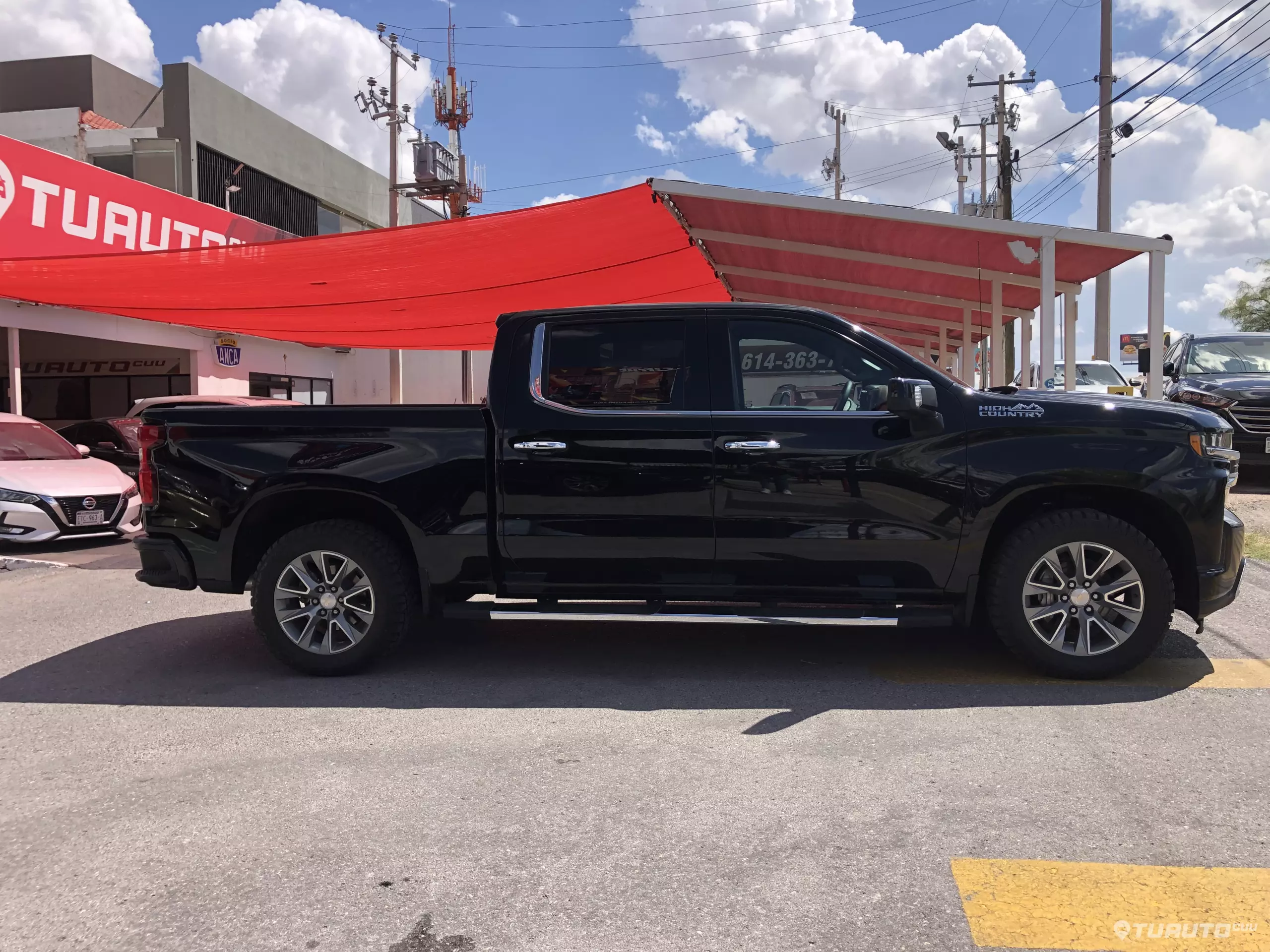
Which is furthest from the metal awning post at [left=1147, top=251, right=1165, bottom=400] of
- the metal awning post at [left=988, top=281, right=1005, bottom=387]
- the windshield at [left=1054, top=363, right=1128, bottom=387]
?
the windshield at [left=1054, top=363, right=1128, bottom=387]

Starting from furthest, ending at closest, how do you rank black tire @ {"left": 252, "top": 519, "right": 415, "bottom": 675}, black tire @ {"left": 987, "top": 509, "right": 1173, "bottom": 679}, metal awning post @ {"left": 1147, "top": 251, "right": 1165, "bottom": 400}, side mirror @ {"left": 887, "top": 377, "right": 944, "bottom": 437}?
1. metal awning post @ {"left": 1147, "top": 251, "right": 1165, "bottom": 400}
2. black tire @ {"left": 252, "top": 519, "right": 415, "bottom": 675}
3. black tire @ {"left": 987, "top": 509, "right": 1173, "bottom": 679}
4. side mirror @ {"left": 887, "top": 377, "right": 944, "bottom": 437}

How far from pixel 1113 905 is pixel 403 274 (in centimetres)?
969

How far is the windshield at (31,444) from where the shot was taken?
10.7 metres

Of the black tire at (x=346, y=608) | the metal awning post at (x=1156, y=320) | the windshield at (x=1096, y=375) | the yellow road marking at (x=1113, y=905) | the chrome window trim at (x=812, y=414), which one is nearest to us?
the yellow road marking at (x=1113, y=905)

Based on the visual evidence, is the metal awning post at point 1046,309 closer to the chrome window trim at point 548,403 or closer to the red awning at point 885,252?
the red awning at point 885,252

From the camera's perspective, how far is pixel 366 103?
2712cm

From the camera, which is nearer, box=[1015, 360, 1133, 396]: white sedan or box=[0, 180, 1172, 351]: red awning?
box=[0, 180, 1172, 351]: red awning

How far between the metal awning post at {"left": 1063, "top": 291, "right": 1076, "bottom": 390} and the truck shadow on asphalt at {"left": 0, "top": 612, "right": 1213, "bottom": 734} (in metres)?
4.20

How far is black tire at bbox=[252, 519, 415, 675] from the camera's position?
5012 mm

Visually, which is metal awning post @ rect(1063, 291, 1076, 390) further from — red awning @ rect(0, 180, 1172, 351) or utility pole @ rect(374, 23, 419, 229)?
utility pole @ rect(374, 23, 419, 229)

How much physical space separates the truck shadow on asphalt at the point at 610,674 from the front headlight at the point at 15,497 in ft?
14.5

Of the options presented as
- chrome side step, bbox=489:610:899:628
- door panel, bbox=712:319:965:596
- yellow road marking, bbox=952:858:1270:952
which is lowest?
yellow road marking, bbox=952:858:1270:952

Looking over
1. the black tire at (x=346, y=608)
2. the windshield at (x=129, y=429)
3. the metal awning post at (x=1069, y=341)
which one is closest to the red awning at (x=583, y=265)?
the metal awning post at (x=1069, y=341)

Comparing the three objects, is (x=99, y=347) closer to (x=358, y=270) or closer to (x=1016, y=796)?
(x=358, y=270)
